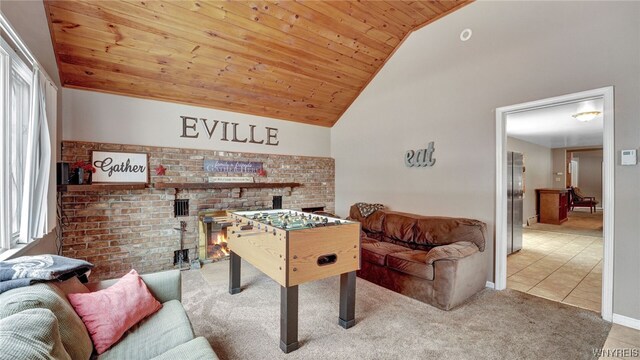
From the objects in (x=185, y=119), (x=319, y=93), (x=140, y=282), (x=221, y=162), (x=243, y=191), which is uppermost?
(x=319, y=93)

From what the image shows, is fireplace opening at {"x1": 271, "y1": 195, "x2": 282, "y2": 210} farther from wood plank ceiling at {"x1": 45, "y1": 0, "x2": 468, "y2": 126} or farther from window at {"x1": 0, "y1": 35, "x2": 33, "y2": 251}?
window at {"x1": 0, "y1": 35, "x2": 33, "y2": 251}

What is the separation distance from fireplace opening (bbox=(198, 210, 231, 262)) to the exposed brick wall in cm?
9

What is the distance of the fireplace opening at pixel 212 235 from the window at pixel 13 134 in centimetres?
208

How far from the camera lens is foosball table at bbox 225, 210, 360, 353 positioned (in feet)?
6.74

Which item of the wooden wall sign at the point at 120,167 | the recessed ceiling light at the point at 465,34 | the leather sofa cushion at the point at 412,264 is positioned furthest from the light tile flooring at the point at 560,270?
the wooden wall sign at the point at 120,167

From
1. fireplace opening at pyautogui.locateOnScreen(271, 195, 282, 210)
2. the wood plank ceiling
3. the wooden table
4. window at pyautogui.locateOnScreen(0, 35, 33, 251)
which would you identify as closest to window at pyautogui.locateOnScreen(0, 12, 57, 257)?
window at pyautogui.locateOnScreen(0, 35, 33, 251)

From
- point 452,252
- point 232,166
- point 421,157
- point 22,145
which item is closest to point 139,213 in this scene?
point 232,166

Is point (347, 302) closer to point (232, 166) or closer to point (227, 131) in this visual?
point (232, 166)

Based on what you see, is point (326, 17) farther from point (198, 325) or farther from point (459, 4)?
point (198, 325)

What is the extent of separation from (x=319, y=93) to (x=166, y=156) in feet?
8.36

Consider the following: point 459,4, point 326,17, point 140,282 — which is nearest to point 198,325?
point 140,282

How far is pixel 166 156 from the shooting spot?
12.8ft

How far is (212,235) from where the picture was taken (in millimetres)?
4258

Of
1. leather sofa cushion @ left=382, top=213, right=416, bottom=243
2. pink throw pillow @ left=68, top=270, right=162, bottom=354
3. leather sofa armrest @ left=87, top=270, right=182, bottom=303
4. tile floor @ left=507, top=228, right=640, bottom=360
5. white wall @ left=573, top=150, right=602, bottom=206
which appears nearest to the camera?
pink throw pillow @ left=68, top=270, right=162, bottom=354
